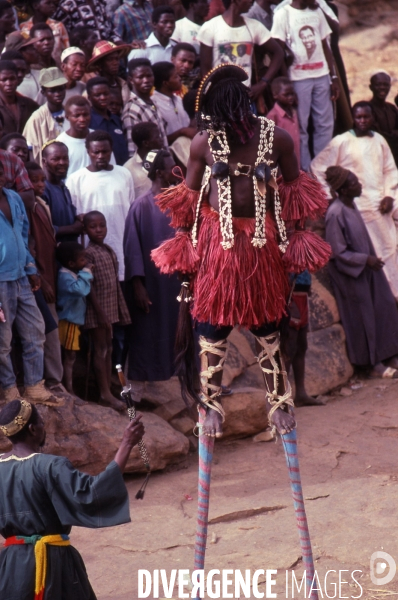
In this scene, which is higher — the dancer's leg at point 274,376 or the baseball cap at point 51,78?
the baseball cap at point 51,78

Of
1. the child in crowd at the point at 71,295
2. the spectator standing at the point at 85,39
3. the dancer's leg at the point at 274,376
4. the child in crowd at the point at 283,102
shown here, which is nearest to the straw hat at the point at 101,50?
the spectator standing at the point at 85,39

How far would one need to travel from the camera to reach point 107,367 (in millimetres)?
6941

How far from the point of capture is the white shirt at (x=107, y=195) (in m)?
7.25

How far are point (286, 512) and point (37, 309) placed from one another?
2.19 meters

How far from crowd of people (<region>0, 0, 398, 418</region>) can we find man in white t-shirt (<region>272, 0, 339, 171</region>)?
0.05 feet

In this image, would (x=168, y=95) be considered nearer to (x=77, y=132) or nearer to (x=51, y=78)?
(x=51, y=78)

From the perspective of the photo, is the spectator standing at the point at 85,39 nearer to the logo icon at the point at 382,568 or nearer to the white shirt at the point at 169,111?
the white shirt at the point at 169,111

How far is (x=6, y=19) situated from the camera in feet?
28.9

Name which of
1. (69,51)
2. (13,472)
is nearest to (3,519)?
(13,472)

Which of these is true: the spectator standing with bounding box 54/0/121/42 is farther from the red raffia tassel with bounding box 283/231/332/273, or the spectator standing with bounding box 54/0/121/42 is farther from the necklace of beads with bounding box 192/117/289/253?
the red raffia tassel with bounding box 283/231/332/273

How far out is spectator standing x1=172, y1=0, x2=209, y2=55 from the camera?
388 inches

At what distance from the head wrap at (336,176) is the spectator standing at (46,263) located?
3.48 m

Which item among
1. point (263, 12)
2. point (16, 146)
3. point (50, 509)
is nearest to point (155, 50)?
point (263, 12)

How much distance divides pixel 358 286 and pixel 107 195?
314 cm
